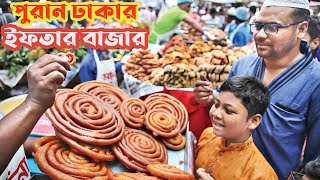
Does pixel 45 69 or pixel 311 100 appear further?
pixel 311 100

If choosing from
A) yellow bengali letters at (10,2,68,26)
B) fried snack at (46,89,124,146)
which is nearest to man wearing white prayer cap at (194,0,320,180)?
fried snack at (46,89,124,146)

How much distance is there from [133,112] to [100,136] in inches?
14.8

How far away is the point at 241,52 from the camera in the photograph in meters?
3.46

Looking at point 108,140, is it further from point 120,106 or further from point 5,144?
point 5,144

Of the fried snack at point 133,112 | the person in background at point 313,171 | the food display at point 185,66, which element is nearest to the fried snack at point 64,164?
the fried snack at point 133,112

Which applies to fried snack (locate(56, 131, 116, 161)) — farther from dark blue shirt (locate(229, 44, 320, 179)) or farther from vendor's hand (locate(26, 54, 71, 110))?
dark blue shirt (locate(229, 44, 320, 179))

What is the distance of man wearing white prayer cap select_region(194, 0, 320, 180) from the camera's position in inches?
70.0

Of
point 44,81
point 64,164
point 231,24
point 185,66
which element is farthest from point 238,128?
point 231,24

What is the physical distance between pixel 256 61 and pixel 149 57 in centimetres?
150

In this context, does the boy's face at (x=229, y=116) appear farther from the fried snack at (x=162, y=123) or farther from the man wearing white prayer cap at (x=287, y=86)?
the fried snack at (x=162, y=123)

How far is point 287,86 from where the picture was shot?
183 centimetres

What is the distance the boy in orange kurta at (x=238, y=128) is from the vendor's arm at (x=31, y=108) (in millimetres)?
749

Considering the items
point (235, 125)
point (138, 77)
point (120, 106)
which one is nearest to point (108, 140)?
point (120, 106)

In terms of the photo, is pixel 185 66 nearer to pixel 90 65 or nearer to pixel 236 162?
pixel 90 65
